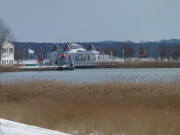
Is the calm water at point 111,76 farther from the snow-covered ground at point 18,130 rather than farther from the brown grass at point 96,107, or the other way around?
the snow-covered ground at point 18,130

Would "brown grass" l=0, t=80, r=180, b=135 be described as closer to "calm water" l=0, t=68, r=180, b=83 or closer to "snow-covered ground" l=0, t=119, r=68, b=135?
"snow-covered ground" l=0, t=119, r=68, b=135

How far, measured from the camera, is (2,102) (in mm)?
19844

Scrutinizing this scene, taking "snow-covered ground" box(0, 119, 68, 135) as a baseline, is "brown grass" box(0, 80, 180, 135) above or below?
below

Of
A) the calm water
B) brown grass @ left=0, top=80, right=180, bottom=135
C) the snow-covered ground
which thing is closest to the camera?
the snow-covered ground

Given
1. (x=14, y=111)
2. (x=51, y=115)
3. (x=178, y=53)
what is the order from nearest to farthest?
1. (x=51, y=115)
2. (x=14, y=111)
3. (x=178, y=53)

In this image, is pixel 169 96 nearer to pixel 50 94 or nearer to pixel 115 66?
pixel 50 94

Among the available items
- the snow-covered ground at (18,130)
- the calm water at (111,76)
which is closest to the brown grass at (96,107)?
the snow-covered ground at (18,130)

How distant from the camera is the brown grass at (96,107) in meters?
13.1

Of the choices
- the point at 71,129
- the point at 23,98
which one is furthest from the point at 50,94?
the point at 71,129

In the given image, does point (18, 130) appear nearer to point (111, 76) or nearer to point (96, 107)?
point (96, 107)

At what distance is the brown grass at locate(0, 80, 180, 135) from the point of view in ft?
43.1

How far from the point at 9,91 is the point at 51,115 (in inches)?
302

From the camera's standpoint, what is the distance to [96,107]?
651 inches

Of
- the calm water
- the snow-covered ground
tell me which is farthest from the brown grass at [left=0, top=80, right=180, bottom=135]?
the calm water
